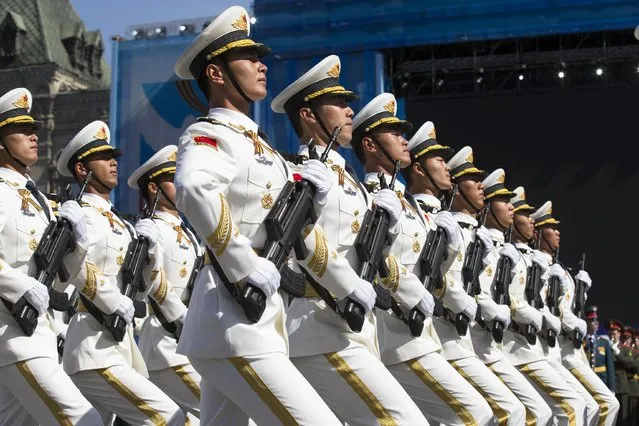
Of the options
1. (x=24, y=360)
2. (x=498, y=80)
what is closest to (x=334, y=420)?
(x=24, y=360)

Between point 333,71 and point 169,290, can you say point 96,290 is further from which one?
point 333,71

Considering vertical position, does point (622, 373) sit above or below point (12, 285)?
below

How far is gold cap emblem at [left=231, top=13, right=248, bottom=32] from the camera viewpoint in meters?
4.21

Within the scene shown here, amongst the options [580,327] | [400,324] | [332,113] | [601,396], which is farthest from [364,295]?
[580,327]

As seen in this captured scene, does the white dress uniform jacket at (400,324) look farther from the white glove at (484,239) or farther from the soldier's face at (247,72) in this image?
the white glove at (484,239)

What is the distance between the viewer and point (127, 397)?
5.28m

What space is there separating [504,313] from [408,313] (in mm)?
1815

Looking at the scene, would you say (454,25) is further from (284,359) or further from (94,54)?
(94,54)

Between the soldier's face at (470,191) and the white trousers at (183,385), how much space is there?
89.5 inches

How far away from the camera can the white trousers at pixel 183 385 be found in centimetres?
623

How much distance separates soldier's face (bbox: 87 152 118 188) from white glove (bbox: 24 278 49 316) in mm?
1525

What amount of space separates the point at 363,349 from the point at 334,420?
0.73m

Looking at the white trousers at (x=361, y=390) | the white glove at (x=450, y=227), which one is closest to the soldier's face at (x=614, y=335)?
the white glove at (x=450, y=227)

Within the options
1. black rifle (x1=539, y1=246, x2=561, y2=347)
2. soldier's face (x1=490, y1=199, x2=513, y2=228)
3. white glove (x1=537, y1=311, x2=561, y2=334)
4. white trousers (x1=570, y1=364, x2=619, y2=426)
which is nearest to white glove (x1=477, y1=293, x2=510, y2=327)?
white trousers (x1=570, y1=364, x2=619, y2=426)
